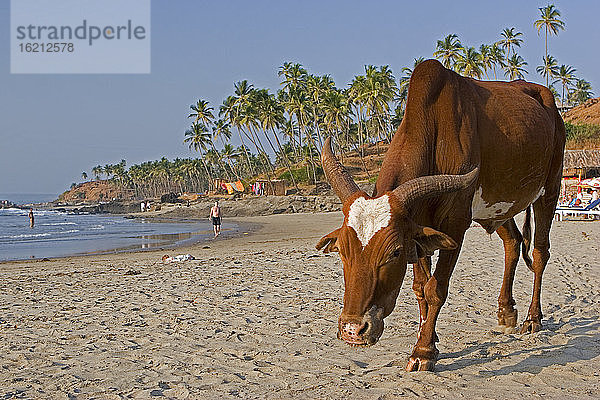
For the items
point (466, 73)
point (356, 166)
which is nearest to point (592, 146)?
point (466, 73)

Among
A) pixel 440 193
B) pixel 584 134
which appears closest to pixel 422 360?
pixel 440 193

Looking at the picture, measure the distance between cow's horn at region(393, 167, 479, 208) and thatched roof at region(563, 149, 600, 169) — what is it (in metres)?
39.9

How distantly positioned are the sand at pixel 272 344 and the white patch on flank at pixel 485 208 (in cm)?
132

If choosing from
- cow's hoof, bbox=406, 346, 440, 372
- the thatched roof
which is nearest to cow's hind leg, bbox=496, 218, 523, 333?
cow's hoof, bbox=406, 346, 440, 372

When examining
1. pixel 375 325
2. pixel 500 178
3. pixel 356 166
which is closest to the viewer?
pixel 375 325

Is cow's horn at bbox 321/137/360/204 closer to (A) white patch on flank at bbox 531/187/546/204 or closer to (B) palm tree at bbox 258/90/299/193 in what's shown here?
(A) white patch on flank at bbox 531/187/546/204

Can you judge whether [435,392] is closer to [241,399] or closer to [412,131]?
[241,399]

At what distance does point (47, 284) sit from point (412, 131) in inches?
361

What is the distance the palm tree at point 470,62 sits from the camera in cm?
6881

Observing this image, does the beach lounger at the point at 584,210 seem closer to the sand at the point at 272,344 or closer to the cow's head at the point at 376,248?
the sand at the point at 272,344

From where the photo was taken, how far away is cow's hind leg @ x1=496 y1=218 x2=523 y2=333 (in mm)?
6859

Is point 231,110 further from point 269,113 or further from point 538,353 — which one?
point 538,353

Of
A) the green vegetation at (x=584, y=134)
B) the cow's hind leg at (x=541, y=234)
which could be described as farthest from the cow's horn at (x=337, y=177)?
the green vegetation at (x=584, y=134)

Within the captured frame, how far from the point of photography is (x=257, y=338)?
658cm
